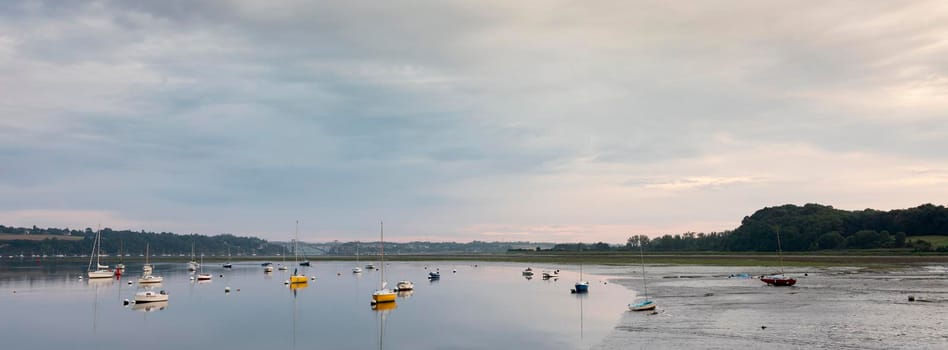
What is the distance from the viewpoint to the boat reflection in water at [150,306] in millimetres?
75125

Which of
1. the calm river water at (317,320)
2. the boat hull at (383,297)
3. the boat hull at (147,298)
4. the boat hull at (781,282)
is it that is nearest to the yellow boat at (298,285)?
the calm river water at (317,320)

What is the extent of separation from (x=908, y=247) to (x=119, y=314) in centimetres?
15673

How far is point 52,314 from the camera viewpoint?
7069 cm

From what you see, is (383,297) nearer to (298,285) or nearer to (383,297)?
(383,297)

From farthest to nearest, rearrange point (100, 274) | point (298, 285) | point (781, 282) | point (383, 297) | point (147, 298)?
point (100, 274)
point (298, 285)
point (781, 282)
point (147, 298)
point (383, 297)

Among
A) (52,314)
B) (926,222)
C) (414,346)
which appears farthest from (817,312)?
(926,222)

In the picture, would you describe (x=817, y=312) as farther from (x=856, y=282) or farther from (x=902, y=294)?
(x=856, y=282)

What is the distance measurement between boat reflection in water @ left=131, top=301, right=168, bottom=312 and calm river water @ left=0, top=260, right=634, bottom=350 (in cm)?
15

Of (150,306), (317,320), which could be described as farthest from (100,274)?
(317,320)

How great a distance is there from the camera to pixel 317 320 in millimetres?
62719

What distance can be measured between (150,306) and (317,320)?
90.2 feet

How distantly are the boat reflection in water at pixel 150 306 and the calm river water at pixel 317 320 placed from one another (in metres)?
0.15

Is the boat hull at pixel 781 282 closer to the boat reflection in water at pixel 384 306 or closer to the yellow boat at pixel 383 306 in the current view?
the boat reflection in water at pixel 384 306

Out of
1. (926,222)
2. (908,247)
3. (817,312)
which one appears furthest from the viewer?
(926,222)
